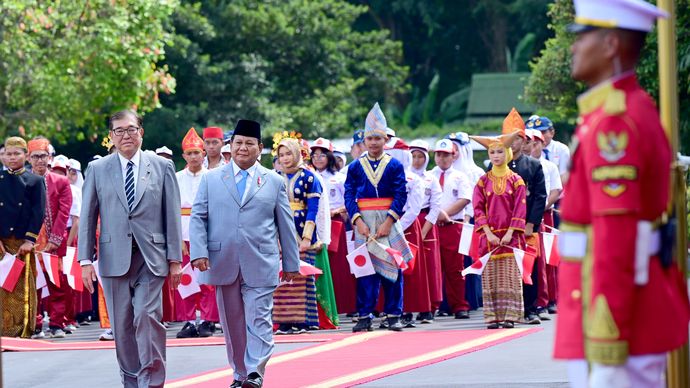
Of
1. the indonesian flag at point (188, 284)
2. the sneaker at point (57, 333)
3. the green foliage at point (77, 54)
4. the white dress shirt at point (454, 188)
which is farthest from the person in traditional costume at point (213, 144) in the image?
the green foliage at point (77, 54)

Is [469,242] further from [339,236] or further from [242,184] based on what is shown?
[242,184]

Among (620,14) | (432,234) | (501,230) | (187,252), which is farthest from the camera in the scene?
(432,234)

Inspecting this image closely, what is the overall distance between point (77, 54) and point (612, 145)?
819 inches

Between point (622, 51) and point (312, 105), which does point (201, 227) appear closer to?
point (622, 51)

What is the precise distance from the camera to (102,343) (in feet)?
48.7

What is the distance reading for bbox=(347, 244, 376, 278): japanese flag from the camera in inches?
584

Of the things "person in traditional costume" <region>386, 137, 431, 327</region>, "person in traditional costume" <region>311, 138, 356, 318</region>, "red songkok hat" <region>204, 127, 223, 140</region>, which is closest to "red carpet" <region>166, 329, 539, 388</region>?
"person in traditional costume" <region>386, 137, 431, 327</region>

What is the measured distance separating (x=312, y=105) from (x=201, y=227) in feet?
94.0

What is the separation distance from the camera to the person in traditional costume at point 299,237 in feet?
47.9

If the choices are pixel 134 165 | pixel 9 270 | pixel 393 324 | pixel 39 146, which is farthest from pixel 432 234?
pixel 134 165

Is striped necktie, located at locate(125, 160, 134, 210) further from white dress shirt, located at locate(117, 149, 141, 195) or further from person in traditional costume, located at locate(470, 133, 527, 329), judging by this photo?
person in traditional costume, located at locate(470, 133, 527, 329)

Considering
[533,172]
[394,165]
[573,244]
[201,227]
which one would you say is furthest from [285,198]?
[573,244]

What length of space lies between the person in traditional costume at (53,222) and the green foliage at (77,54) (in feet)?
27.8

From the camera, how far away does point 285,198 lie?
1114cm
